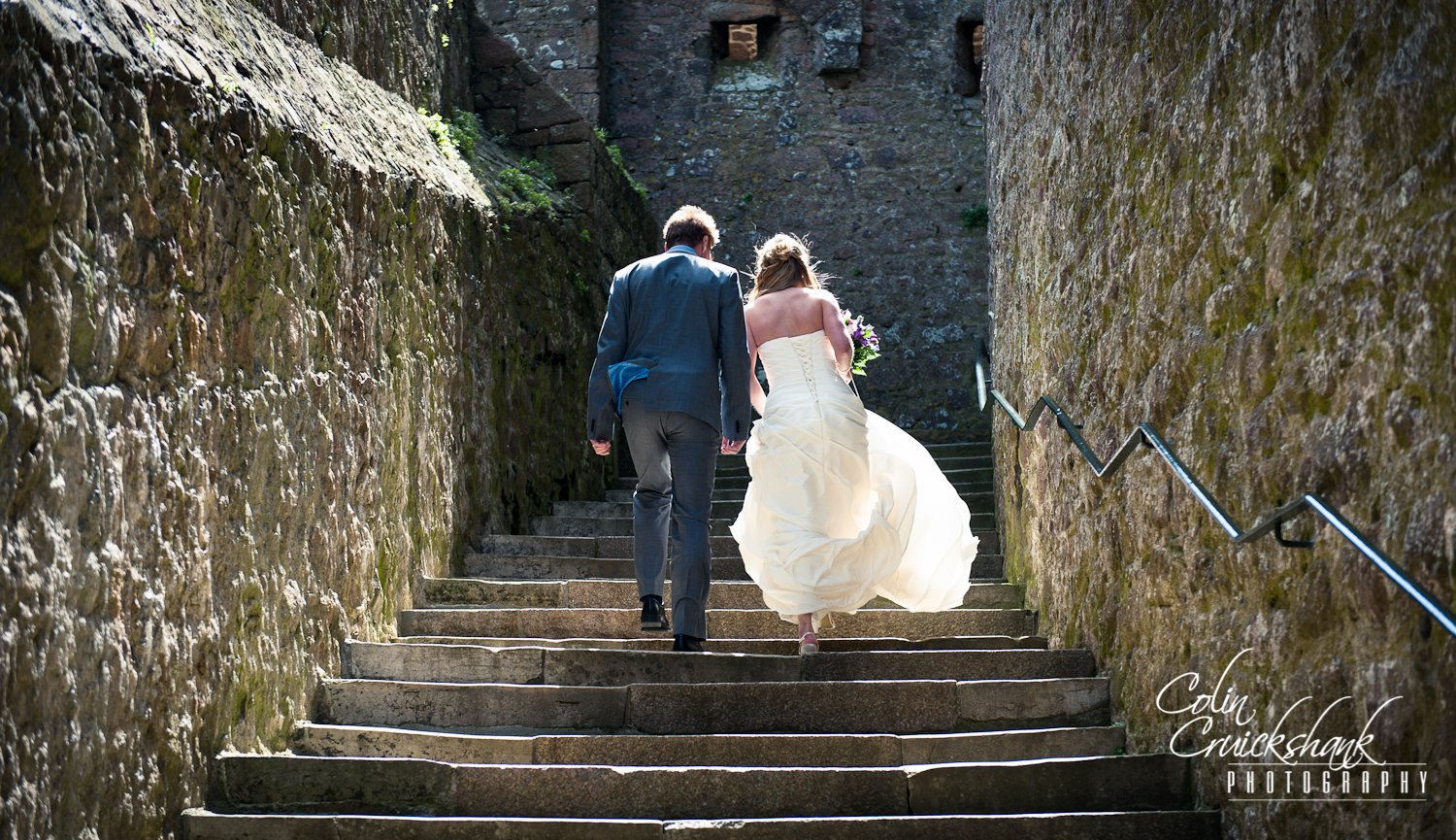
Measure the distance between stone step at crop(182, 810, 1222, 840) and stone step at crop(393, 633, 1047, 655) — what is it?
1.27 metres

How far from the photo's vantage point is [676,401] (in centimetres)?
458

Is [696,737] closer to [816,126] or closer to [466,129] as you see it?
[466,129]

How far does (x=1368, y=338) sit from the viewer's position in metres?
2.68

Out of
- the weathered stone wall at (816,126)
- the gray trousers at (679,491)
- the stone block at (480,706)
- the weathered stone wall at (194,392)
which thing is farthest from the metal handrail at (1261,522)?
the weathered stone wall at (816,126)

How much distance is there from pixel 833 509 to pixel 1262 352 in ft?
6.29

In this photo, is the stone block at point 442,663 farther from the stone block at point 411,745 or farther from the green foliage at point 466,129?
the green foliage at point 466,129

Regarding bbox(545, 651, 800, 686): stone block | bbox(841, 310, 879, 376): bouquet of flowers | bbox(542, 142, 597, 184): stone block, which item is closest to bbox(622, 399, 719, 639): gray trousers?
bbox(545, 651, 800, 686): stone block

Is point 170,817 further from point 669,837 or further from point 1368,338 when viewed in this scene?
point 1368,338

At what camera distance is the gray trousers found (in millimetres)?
4602

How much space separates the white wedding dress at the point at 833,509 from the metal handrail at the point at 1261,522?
22.5 inches

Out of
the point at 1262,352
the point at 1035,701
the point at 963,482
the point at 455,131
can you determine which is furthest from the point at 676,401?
the point at 963,482

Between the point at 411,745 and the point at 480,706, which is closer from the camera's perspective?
the point at 411,745

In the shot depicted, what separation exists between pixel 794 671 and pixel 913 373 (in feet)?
25.2

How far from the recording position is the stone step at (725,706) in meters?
4.27
